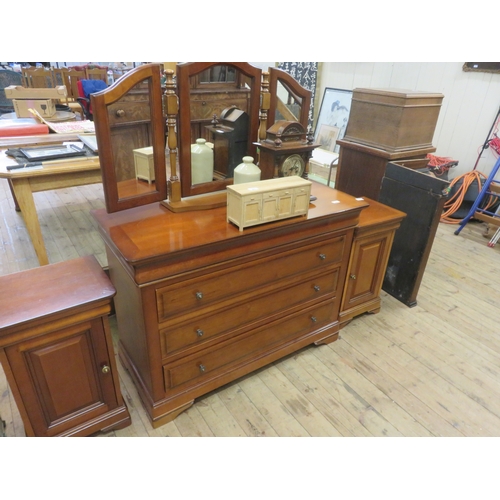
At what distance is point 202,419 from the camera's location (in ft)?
5.64

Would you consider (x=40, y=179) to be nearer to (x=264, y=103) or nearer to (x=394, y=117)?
(x=264, y=103)

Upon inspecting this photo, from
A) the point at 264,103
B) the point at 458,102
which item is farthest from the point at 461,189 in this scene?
the point at 264,103

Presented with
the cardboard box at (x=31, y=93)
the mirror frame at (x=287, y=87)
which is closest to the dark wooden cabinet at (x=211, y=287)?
the mirror frame at (x=287, y=87)

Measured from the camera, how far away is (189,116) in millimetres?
1545

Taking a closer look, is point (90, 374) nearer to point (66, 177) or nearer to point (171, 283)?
point (171, 283)

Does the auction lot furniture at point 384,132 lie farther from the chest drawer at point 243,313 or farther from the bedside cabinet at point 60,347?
the bedside cabinet at point 60,347

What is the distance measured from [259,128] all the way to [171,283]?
2.90 ft

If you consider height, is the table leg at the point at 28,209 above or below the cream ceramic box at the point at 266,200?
below

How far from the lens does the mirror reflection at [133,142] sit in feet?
4.66

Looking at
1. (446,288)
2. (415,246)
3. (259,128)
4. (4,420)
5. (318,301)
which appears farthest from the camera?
(446,288)

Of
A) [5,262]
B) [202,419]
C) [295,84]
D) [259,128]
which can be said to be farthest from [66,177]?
[202,419]

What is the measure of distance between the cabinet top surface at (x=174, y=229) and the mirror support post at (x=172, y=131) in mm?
92

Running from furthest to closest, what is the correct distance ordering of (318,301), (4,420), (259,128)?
(318,301), (259,128), (4,420)

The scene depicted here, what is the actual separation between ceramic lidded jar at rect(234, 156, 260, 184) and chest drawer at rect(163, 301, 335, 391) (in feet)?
2.34
